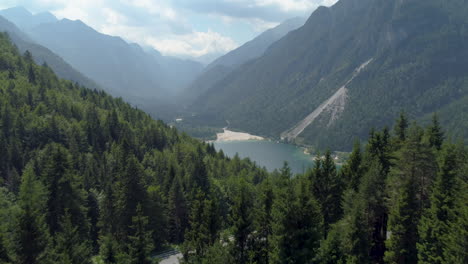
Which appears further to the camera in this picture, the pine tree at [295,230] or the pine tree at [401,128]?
the pine tree at [401,128]

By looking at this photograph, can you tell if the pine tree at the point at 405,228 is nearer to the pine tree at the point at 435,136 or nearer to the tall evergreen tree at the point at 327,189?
the tall evergreen tree at the point at 327,189

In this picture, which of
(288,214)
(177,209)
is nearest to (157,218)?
(177,209)

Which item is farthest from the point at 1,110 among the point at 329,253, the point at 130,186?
the point at 329,253

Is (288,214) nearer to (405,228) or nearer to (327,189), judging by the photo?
(405,228)

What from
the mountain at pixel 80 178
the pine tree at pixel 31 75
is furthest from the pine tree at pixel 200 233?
the pine tree at pixel 31 75

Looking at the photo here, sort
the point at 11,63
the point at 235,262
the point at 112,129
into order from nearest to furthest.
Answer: the point at 235,262
the point at 112,129
the point at 11,63

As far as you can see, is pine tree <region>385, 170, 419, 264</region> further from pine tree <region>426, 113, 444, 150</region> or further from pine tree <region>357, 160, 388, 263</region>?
pine tree <region>426, 113, 444, 150</region>

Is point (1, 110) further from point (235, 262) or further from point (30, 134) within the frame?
point (235, 262)

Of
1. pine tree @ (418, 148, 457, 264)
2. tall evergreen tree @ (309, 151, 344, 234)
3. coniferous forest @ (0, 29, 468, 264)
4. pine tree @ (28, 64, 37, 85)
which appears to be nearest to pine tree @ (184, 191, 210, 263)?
coniferous forest @ (0, 29, 468, 264)
